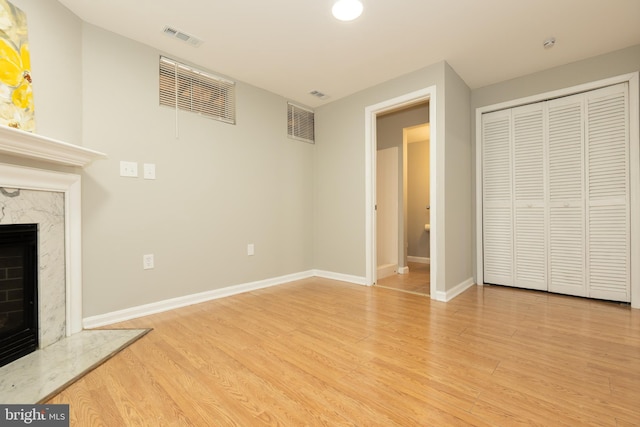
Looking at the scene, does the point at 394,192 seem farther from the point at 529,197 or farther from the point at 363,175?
the point at 529,197

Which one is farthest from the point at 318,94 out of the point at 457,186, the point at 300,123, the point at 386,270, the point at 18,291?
the point at 18,291

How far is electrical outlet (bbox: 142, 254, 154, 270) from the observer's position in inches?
101

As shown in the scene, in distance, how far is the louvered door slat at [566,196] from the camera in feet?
10.0

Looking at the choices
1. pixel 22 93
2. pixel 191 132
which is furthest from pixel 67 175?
pixel 191 132

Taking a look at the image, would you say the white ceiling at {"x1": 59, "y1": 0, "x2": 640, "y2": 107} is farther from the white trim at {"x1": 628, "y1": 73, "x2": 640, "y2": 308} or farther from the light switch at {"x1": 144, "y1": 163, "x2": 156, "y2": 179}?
the light switch at {"x1": 144, "y1": 163, "x2": 156, "y2": 179}

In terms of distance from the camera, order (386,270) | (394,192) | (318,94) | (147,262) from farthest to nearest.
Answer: (394,192) < (386,270) < (318,94) < (147,262)

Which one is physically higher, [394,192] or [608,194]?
[394,192]

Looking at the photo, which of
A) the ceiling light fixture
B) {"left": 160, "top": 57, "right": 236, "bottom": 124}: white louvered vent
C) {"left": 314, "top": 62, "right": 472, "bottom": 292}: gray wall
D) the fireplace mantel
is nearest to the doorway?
{"left": 314, "top": 62, "right": 472, "bottom": 292}: gray wall

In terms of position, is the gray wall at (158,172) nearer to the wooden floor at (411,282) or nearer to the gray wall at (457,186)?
the wooden floor at (411,282)

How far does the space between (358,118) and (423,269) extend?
9.06ft

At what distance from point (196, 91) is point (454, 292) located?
3.49m

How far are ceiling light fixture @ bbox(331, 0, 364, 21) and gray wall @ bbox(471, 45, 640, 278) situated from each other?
7.54 feet

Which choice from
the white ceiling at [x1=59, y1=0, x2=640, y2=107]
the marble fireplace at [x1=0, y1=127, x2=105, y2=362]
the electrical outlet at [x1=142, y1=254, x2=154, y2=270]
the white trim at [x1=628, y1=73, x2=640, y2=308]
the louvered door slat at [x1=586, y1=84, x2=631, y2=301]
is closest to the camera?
the marble fireplace at [x1=0, y1=127, x2=105, y2=362]
